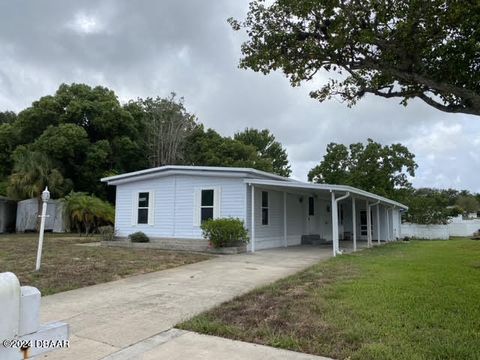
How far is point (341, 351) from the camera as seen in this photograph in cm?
424

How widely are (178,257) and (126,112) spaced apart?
19.7m

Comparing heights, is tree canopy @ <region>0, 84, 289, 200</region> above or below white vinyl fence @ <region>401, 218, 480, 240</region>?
A: above

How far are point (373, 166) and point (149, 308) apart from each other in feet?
94.1

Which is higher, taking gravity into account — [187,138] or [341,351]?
[187,138]

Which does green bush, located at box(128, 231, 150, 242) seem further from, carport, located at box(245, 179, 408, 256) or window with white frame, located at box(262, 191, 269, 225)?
window with white frame, located at box(262, 191, 269, 225)

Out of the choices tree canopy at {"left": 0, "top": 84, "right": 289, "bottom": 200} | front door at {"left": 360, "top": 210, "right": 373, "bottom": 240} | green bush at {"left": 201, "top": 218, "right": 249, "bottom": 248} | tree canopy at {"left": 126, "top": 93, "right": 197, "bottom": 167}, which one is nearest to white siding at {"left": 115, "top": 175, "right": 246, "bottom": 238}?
green bush at {"left": 201, "top": 218, "right": 249, "bottom": 248}

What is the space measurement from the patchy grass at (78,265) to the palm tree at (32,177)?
10.3 m

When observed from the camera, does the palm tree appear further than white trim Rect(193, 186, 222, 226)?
Yes

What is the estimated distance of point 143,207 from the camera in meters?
17.9

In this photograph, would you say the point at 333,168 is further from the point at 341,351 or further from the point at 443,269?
the point at 341,351

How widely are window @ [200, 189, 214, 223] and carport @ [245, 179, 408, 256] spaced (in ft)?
5.26

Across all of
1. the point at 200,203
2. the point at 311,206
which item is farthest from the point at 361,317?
the point at 311,206

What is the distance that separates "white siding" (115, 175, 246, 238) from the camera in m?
15.5

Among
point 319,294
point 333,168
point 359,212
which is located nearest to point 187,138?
point 333,168
